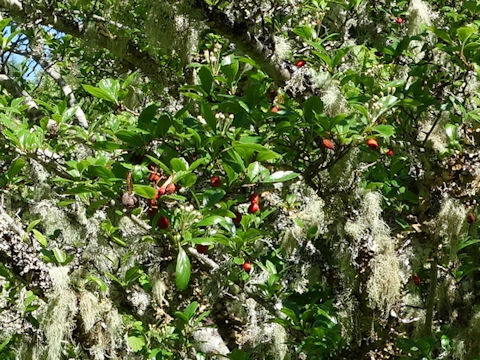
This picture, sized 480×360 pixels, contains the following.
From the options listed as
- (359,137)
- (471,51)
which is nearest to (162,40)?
(359,137)

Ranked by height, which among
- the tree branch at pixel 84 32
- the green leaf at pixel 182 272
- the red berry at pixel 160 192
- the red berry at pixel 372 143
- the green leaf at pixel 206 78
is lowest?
the green leaf at pixel 182 272

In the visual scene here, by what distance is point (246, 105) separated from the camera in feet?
5.87

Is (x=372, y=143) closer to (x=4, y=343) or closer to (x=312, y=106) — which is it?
(x=312, y=106)

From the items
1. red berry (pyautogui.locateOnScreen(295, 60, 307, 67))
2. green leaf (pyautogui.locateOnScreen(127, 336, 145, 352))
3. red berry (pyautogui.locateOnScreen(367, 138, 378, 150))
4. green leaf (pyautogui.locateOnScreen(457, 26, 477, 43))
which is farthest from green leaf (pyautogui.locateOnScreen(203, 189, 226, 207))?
green leaf (pyautogui.locateOnScreen(127, 336, 145, 352))

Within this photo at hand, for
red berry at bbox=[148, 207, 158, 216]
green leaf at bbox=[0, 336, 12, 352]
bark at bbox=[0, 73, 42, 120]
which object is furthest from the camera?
bark at bbox=[0, 73, 42, 120]

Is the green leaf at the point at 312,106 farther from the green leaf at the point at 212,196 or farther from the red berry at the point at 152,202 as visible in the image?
the red berry at the point at 152,202

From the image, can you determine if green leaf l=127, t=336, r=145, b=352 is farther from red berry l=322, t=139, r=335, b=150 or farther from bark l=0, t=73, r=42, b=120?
red berry l=322, t=139, r=335, b=150

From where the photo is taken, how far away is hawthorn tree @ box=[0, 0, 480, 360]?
1730 millimetres

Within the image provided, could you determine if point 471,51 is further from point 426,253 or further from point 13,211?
point 13,211

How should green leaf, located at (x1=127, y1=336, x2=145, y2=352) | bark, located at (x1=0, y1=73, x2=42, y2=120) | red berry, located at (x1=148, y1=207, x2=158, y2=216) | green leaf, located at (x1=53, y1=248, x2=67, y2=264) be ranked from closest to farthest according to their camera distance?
red berry, located at (x1=148, y1=207, x2=158, y2=216)
green leaf, located at (x1=53, y1=248, x2=67, y2=264)
green leaf, located at (x1=127, y1=336, x2=145, y2=352)
bark, located at (x1=0, y1=73, x2=42, y2=120)

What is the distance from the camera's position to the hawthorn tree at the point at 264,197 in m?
1.73

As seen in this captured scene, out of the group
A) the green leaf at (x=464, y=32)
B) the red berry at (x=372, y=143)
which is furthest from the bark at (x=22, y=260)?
the green leaf at (x=464, y=32)

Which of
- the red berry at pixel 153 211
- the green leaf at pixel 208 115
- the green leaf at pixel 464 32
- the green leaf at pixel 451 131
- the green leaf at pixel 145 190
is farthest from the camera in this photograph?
the green leaf at pixel 451 131

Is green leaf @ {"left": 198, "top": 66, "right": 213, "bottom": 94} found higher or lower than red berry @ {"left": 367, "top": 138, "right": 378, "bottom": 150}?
higher
